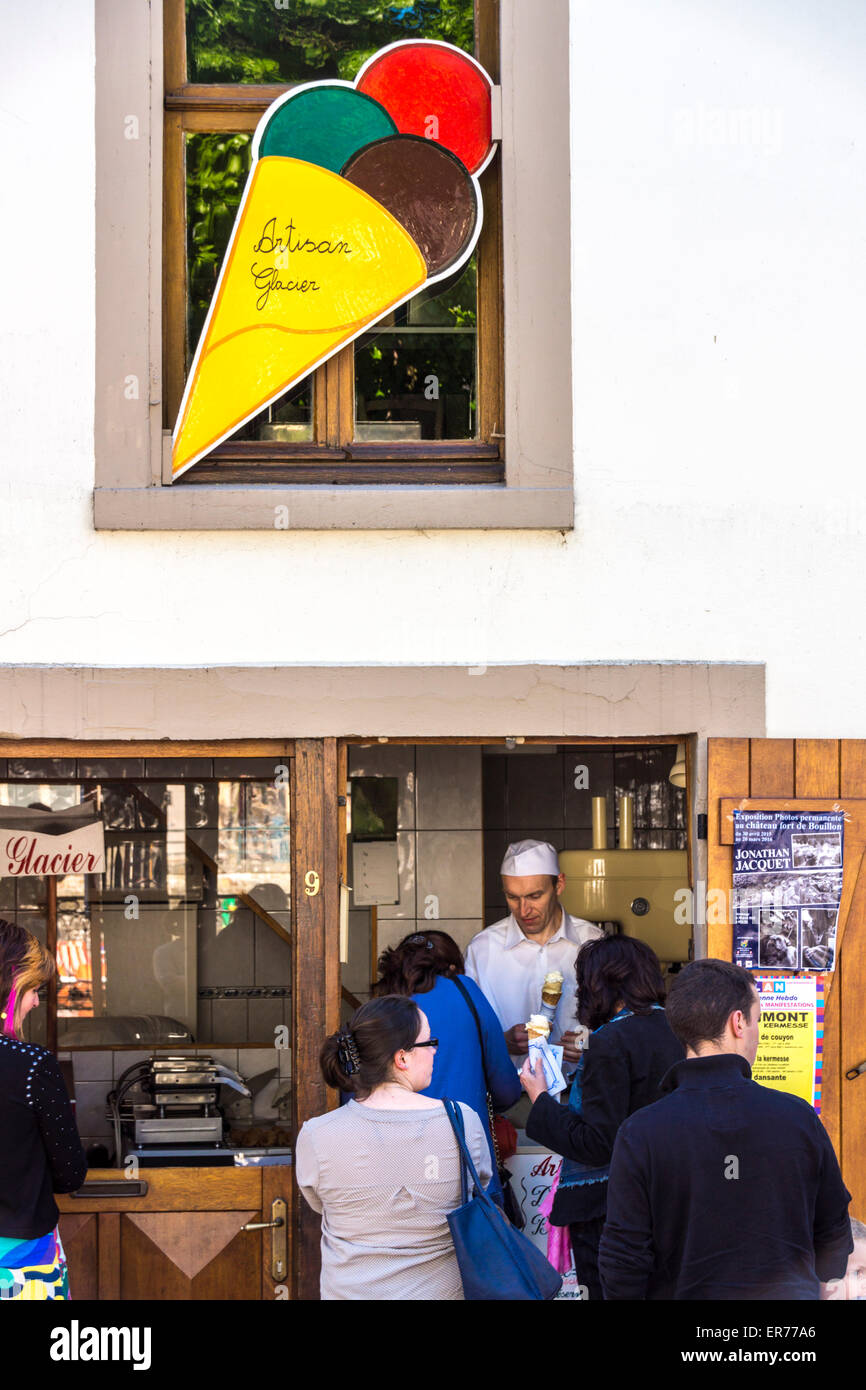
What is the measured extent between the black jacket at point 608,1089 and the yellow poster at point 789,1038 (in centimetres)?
82

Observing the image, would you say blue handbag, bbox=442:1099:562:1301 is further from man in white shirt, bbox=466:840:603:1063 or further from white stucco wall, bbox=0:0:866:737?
man in white shirt, bbox=466:840:603:1063

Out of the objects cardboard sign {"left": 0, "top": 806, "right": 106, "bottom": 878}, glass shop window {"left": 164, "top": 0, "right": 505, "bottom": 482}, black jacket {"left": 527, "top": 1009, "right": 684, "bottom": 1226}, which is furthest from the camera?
cardboard sign {"left": 0, "top": 806, "right": 106, "bottom": 878}

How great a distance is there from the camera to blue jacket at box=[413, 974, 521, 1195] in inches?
175

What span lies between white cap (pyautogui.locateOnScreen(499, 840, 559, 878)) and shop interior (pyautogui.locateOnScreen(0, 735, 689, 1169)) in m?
0.94

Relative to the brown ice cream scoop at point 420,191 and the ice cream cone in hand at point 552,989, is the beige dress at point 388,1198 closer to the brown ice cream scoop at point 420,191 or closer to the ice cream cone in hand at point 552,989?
the ice cream cone in hand at point 552,989

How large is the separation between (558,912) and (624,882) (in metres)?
0.64

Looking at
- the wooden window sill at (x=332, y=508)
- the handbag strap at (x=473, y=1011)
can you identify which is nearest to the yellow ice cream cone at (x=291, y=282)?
the wooden window sill at (x=332, y=508)

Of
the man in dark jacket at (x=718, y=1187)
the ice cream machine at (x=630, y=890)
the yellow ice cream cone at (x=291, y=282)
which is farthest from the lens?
the ice cream machine at (x=630, y=890)

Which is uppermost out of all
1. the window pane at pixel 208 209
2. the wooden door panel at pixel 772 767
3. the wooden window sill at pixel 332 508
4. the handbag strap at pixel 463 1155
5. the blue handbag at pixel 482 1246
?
the window pane at pixel 208 209

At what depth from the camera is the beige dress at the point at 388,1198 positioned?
3.35 meters

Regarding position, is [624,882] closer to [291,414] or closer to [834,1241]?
[291,414]

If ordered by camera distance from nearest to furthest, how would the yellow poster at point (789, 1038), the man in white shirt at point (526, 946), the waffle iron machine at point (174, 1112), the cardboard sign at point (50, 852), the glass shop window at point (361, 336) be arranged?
the yellow poster at point (789, 1038)
the glass shop window at point (361, 336)
the waffle iron machine at point (174, 1112)
the man in white shirt at point (526, 946)
the cardboard sign at point (50, 852)

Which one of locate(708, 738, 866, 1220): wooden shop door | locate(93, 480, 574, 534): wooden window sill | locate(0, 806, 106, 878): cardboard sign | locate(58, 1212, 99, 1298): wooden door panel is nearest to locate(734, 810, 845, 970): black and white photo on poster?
locate(708, 738, 866, 1220): wooden shop door

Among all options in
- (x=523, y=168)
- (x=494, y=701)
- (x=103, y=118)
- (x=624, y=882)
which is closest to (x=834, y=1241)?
(x=494, y=701)
